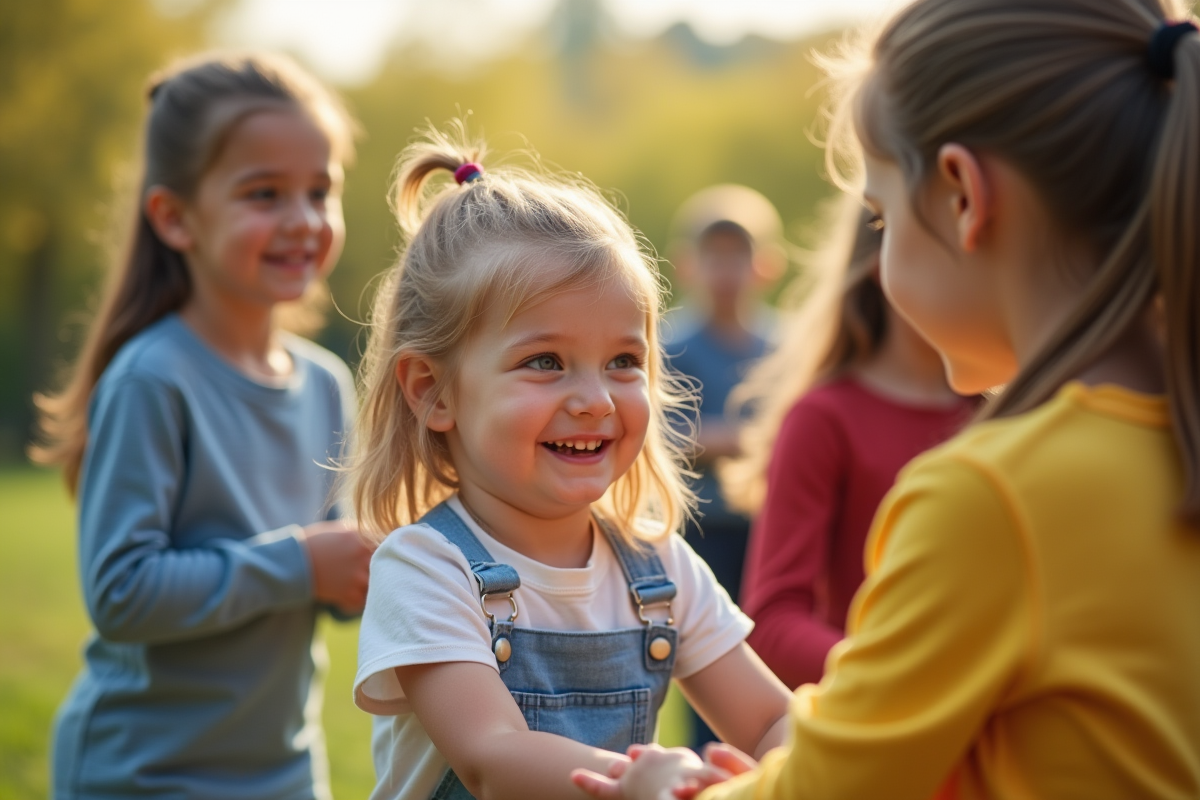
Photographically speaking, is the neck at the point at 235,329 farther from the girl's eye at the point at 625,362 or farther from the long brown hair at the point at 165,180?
the girl's eye at the point at 625,362

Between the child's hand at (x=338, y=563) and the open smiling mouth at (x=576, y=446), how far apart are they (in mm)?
938

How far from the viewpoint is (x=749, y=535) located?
5.93 meters

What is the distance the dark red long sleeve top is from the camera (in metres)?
2.89

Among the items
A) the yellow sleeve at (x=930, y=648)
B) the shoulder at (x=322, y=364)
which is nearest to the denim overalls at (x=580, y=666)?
the yellow sleeve at (x=930, y=648)

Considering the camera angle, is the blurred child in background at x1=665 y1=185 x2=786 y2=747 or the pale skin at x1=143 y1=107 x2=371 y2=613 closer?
the pale skin at x1=143 y1=107 x2=371 y2=613

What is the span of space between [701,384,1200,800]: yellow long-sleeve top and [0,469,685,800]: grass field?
4146 mm

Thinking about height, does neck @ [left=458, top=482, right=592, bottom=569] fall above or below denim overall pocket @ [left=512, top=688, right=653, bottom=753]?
above

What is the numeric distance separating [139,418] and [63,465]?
554 millimetres

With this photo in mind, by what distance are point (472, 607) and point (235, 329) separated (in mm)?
1541

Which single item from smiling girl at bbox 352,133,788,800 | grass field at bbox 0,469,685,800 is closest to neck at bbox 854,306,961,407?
smiling girl at bbox 352,133,788,800

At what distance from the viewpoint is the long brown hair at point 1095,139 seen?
4.49 feet

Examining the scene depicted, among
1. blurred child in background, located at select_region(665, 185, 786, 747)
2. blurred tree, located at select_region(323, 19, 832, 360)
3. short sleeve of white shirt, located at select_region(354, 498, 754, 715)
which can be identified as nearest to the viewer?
short sleeve of white shirt, located at select_region(354, 498, 754, 715)

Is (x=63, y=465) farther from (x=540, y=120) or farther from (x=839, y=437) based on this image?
(x=540, y=120)

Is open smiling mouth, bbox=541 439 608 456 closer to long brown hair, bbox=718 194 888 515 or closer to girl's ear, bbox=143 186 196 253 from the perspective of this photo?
long brown hair, bbox=718 194 888 515
